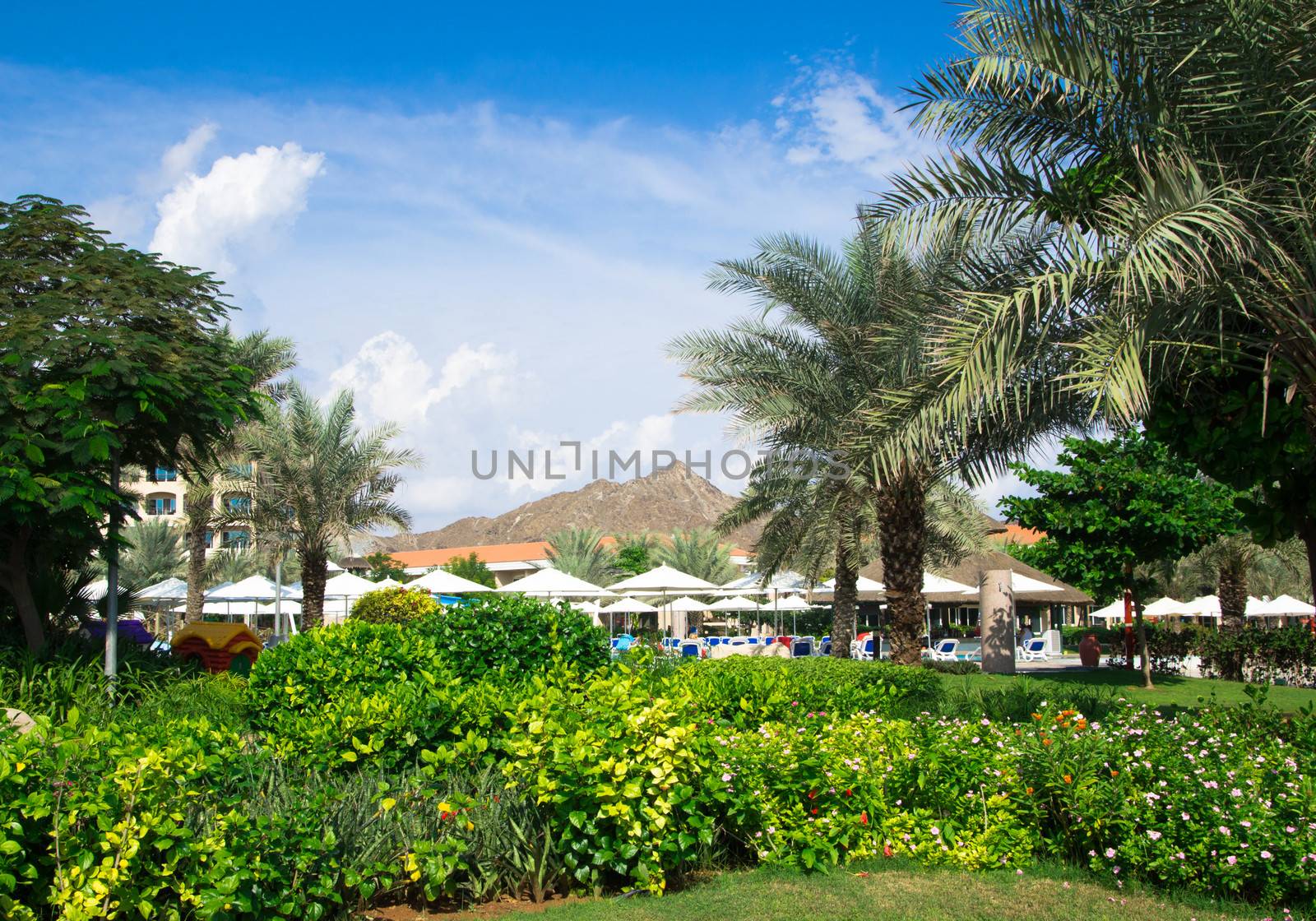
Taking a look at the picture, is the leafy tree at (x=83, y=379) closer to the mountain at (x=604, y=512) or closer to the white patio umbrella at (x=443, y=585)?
the white patio umbrella at (x=443, y=585)

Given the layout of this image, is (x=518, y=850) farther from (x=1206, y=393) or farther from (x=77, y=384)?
(x=77, y=384)

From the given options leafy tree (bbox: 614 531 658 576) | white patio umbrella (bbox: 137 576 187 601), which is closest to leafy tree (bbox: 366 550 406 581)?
leafy tree (bbox: 614 531 658 576)

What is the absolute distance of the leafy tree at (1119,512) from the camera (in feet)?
58.0

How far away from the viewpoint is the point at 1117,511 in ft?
59.4

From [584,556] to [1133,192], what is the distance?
156 feet

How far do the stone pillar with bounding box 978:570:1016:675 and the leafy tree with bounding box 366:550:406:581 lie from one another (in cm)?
4517

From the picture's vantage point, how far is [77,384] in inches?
377

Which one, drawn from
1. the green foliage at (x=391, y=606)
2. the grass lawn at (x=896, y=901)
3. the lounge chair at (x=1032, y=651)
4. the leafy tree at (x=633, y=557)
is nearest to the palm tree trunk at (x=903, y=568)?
the grass lawn at (x=896, y=901)

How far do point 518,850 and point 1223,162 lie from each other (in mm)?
6804

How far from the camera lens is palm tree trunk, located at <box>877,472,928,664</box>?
14539mm

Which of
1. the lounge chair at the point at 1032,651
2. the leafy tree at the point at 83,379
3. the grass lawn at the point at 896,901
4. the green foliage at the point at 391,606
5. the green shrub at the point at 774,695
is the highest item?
the leafy tree at the point at 83,379

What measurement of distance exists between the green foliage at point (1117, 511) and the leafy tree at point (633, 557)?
36050mm

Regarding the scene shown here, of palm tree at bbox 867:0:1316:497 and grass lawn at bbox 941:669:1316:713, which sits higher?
palm tree at bbox 867:0:1316:497

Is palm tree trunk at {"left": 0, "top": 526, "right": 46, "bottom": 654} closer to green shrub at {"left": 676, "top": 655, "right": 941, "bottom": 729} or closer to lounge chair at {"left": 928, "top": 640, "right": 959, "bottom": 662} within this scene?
green shrub at {"left": 676, "top": 655, "right": 941, "bottom": 729}
